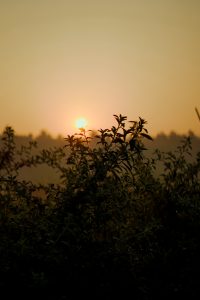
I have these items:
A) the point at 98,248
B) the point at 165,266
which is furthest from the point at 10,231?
the point at 165,266

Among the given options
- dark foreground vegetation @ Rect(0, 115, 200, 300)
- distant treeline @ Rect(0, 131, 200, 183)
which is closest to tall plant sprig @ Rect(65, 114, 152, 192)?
dark foreground vegetation @ Rect(0, 115, 200, 300)

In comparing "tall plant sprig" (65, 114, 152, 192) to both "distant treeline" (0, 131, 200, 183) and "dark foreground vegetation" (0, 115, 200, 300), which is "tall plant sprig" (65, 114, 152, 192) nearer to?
"dark foreground vegetation" (0, 115, 200, 300)

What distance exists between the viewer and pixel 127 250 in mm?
2928

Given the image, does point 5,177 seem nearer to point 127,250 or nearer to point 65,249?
point 65,249

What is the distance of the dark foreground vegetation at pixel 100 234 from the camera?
286 cm

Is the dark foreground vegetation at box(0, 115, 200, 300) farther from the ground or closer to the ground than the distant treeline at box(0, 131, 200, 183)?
closer to the ground

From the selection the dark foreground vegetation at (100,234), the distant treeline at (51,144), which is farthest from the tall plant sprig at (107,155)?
the distant treeline at (51,144)

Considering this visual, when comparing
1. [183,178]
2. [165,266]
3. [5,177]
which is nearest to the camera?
[165,266]

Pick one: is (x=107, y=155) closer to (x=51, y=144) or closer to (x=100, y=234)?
(x=100, y=234)

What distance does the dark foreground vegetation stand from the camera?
2.86 metres

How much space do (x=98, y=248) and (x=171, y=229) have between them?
0.72 meters

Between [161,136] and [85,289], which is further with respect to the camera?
[161,136]

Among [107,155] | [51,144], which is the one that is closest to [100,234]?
[107,155]

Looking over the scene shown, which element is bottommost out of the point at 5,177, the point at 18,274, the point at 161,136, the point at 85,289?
the point at 85,289
